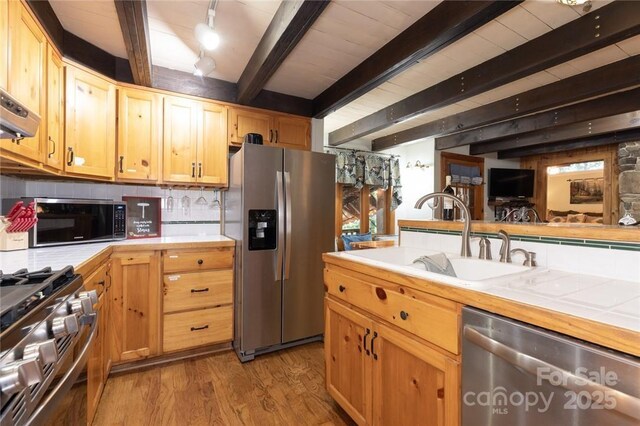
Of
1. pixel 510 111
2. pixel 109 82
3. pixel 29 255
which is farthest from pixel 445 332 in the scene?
pixel 510 111

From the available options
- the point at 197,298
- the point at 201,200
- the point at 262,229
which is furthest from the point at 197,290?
the point at 201,200

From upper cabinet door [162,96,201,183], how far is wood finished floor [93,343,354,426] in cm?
157

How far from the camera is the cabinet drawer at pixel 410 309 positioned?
3.30 ft

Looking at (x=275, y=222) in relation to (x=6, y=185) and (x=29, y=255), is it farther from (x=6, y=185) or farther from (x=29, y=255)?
(x=6, y=185)

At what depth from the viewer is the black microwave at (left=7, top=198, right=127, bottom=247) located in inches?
75.5

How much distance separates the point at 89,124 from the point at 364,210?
3795 millimetres

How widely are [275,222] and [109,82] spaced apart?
1.68 meters

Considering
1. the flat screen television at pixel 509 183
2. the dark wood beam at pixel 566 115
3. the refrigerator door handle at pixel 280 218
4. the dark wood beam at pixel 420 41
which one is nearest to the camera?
the dark wood beam at pixel 420 41

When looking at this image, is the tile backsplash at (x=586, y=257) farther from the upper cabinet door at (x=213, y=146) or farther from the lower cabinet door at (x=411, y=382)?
the upper cabinet door at (x=213, y=146)

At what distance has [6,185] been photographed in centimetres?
200

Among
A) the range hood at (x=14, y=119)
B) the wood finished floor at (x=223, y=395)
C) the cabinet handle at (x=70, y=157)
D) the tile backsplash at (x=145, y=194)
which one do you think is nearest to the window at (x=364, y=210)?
the tile backsplash at (x=145, y=194)

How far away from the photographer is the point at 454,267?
153cm

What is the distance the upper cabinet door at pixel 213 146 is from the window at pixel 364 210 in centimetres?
228

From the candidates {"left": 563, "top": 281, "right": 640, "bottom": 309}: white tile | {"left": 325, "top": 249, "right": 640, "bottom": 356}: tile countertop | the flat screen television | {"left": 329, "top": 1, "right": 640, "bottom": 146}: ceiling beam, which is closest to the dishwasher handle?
{"left": 325, "top": 249, "right": 640, "bottom": 356}: tile countertop
